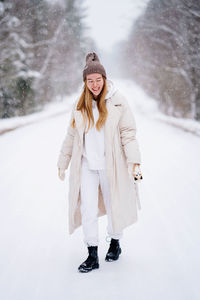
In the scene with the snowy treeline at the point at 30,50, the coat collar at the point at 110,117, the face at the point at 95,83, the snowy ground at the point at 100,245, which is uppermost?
the snowy treeline at the point at 30,50

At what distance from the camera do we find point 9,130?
12.1 m

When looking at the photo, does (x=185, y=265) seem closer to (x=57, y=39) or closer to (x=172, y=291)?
(x=172, y=291)

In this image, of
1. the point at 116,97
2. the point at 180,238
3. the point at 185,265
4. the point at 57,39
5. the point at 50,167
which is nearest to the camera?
the point at 116,97

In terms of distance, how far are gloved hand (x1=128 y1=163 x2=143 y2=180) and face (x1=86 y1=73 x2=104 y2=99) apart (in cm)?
72

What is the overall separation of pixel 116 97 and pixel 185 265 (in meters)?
1.76

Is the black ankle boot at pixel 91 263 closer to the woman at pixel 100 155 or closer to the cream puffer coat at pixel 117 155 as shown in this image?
the woman at pixel 100 155

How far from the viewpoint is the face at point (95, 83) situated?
2506 millimetres

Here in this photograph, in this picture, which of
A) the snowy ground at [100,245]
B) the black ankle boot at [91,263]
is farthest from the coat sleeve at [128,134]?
the snowy ground at [100,245]

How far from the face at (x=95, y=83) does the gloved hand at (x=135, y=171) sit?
28.5 inches

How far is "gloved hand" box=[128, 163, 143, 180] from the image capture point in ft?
8.13

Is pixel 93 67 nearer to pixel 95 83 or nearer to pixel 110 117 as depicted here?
pixel 95 83

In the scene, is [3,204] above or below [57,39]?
below

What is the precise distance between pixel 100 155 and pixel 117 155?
0.51 feet

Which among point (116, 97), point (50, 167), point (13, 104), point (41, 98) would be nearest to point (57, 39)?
point (41, 98)
